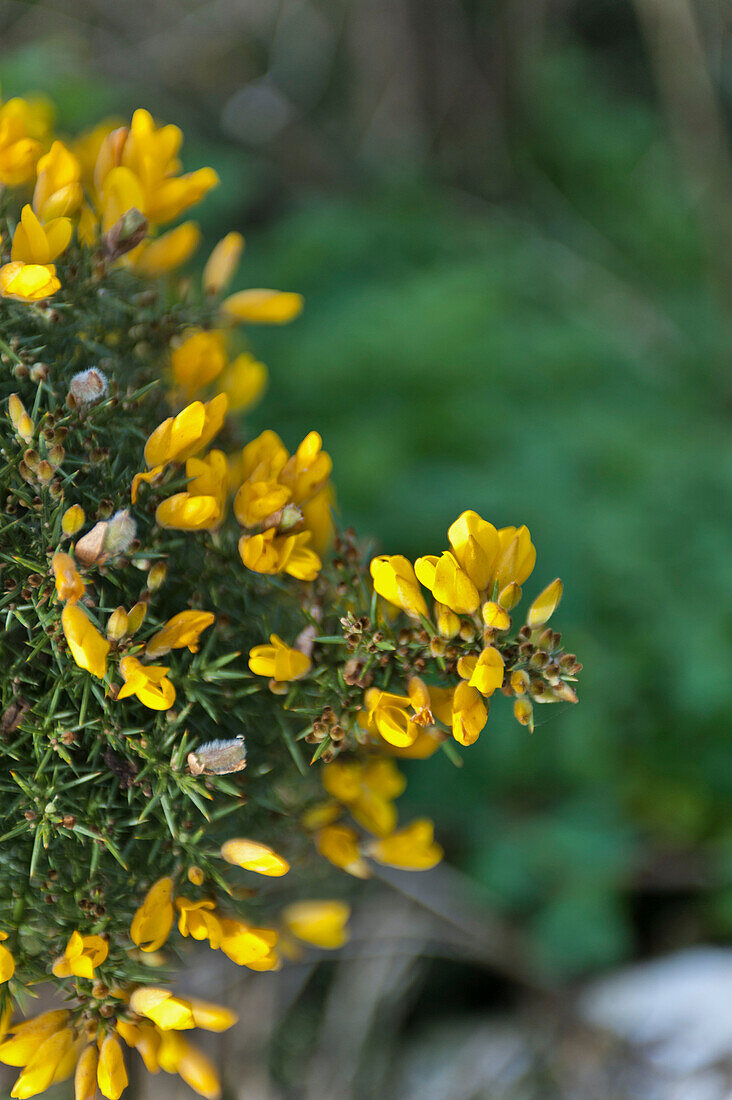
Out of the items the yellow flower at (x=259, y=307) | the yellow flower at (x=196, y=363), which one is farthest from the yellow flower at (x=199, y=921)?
the yellow flower at (x=259, y=307)

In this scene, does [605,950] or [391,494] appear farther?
[391,494]

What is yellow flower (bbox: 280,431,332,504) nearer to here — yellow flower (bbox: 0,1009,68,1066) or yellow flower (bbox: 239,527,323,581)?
yellow flower (bbox: 239,527,323,581)

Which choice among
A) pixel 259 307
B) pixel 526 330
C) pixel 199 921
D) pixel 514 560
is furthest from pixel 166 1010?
pixel 526 330

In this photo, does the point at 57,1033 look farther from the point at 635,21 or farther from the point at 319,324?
the point at 635,21

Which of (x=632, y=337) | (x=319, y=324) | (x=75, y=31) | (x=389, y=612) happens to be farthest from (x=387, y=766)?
(x=75, y=31)

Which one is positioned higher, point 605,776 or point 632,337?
point 632,337

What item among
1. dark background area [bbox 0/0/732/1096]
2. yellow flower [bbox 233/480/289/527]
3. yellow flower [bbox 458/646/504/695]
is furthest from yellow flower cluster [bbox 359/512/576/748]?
dark background area [bbox 0/0/732/1096]
